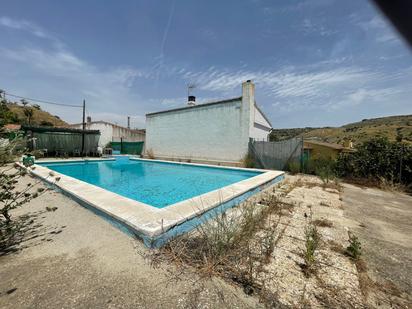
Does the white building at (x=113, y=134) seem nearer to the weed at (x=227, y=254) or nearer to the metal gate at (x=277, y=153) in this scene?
the metal gate at (x=277, y=153)

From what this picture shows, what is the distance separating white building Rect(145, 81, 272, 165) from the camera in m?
11.6

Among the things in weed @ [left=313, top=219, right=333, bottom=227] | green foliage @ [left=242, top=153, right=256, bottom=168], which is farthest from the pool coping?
green foliage @ [left=242, top=153, right=256, bottom=168]

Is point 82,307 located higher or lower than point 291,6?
lower

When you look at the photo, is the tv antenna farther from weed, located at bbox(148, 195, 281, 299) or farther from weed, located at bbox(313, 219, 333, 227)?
weed, located at bbox(148, 195, 281, 299)

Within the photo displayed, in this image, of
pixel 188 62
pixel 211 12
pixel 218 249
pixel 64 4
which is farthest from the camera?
pixel 188 62

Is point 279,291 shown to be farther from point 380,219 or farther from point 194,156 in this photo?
point 194,156

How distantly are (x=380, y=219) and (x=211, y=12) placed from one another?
9.34 m

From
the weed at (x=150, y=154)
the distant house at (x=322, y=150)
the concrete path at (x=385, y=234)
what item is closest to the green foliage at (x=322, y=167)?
the distant house at (x=322, y=150)

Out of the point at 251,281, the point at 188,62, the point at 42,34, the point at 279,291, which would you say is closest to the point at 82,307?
the point at 251,281

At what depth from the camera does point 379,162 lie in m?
7.39

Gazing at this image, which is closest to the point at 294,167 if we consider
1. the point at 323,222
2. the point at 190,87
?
the point at 323,222

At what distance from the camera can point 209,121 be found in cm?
1318

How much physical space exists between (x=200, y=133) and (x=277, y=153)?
5.83m

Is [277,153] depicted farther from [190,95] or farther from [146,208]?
[190,95]
